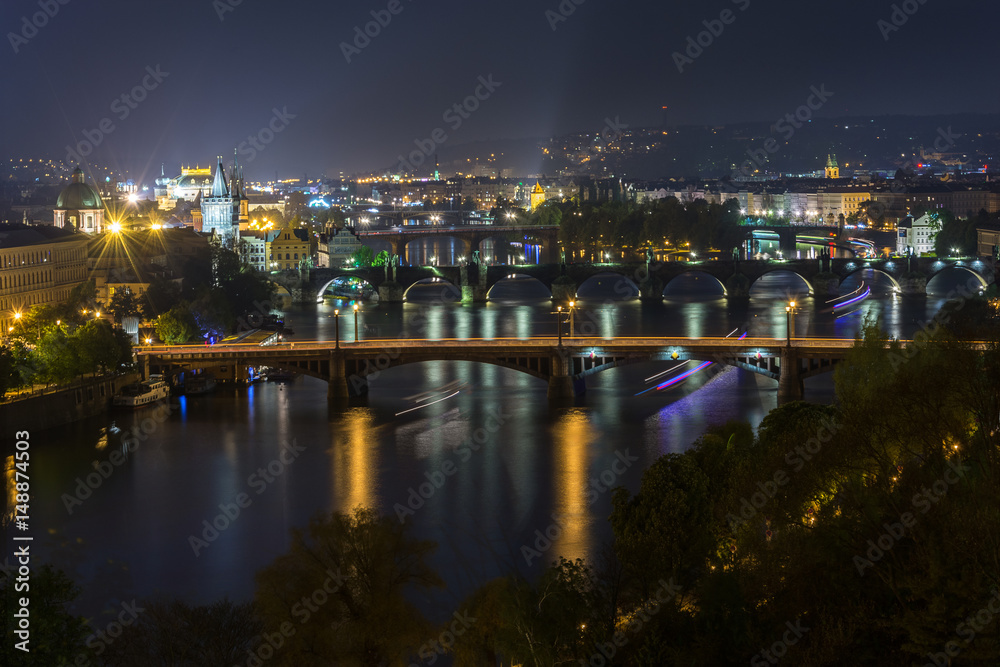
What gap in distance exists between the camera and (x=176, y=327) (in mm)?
22812

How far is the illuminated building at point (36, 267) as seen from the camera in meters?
25.0

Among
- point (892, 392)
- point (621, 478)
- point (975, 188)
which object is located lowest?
point (621, 478)

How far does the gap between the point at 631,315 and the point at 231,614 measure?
23499 millimetres

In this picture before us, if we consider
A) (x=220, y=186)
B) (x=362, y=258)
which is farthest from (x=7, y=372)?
(x=220, y=186)

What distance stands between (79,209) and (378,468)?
29.6m

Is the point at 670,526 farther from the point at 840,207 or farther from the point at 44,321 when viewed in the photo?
the point at 840,207

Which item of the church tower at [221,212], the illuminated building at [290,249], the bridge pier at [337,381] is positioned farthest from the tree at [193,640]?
→ the church tower at [221,212]

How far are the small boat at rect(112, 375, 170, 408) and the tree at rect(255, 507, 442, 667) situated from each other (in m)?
11.1

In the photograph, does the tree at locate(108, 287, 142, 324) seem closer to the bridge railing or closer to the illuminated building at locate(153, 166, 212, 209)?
the bridge railing

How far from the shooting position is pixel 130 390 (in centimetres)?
1936

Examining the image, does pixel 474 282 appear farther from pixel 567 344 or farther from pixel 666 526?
pixel 666 526

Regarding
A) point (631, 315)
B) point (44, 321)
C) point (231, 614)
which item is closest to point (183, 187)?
point (631, 315)

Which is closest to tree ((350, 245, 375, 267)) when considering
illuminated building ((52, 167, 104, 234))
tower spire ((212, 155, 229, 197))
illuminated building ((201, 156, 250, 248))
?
illuminated building ((201, 156, 250, 248))

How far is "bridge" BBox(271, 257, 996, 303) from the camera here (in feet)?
119
